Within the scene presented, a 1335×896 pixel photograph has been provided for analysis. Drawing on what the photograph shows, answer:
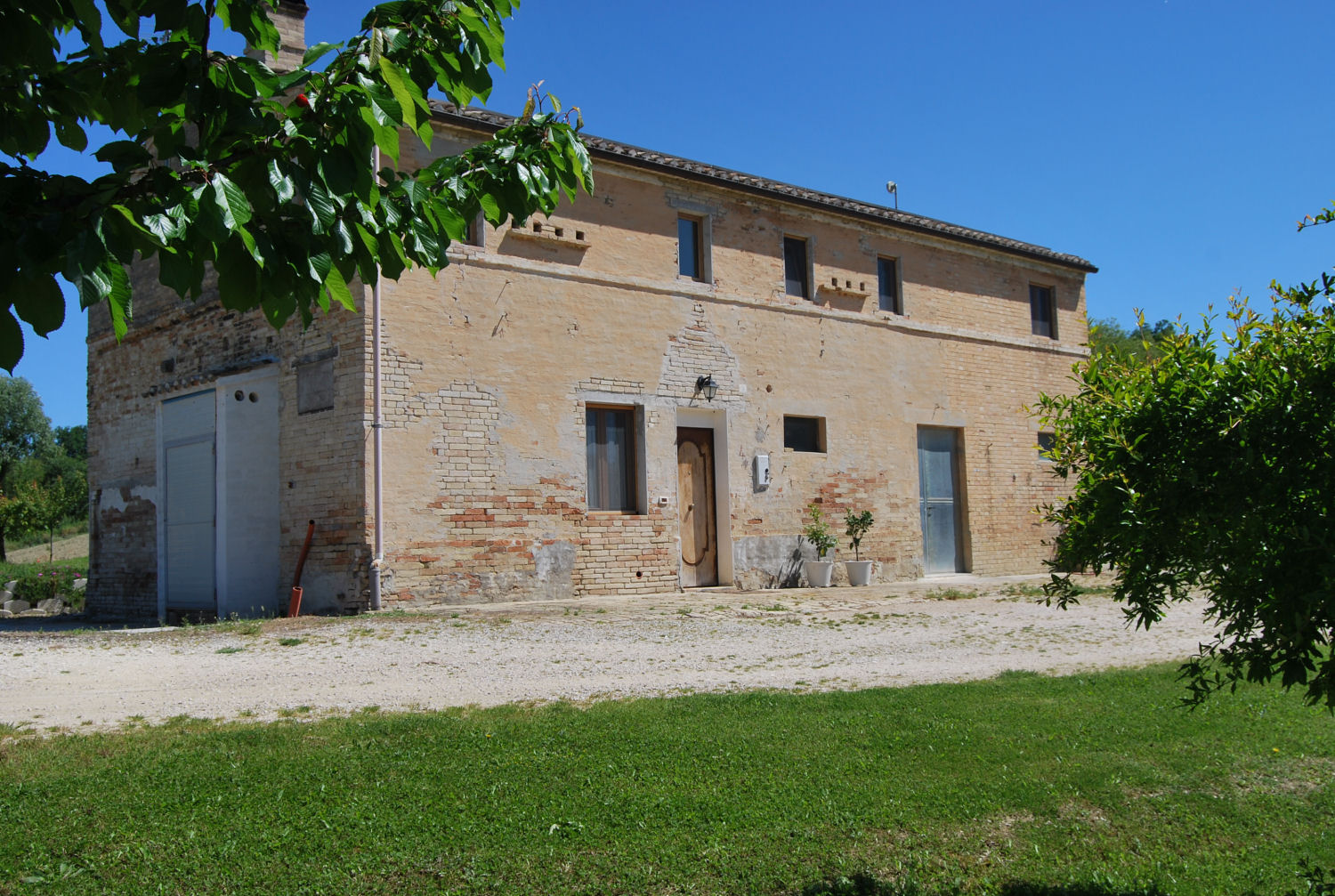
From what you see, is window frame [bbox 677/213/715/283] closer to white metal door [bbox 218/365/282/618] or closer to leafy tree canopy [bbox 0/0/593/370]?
white metal door [bbox 218/365/282/618]

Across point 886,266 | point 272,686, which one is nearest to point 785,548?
point 886,266

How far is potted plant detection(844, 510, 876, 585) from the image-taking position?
15.7 meters

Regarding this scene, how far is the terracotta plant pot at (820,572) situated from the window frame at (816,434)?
1.81 meters

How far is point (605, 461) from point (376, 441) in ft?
11.2

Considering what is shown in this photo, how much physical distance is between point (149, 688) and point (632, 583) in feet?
24.4

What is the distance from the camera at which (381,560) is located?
11.8m

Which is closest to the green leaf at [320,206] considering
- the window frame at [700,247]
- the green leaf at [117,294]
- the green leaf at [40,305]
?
the green leaf at [117,294]

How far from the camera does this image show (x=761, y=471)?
15234mm

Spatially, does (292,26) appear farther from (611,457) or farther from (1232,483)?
(1232,483)

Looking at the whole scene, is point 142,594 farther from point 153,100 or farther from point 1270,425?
point 1270,425

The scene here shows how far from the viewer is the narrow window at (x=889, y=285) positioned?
17562mm

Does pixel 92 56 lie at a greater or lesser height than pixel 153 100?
greater

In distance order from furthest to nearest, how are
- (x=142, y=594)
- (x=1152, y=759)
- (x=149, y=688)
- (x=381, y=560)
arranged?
(x=142, y=594), (x=381, y=560), (x=149, y=688), (x=1152, y=759)

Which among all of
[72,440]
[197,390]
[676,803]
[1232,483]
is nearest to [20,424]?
[72,440]
